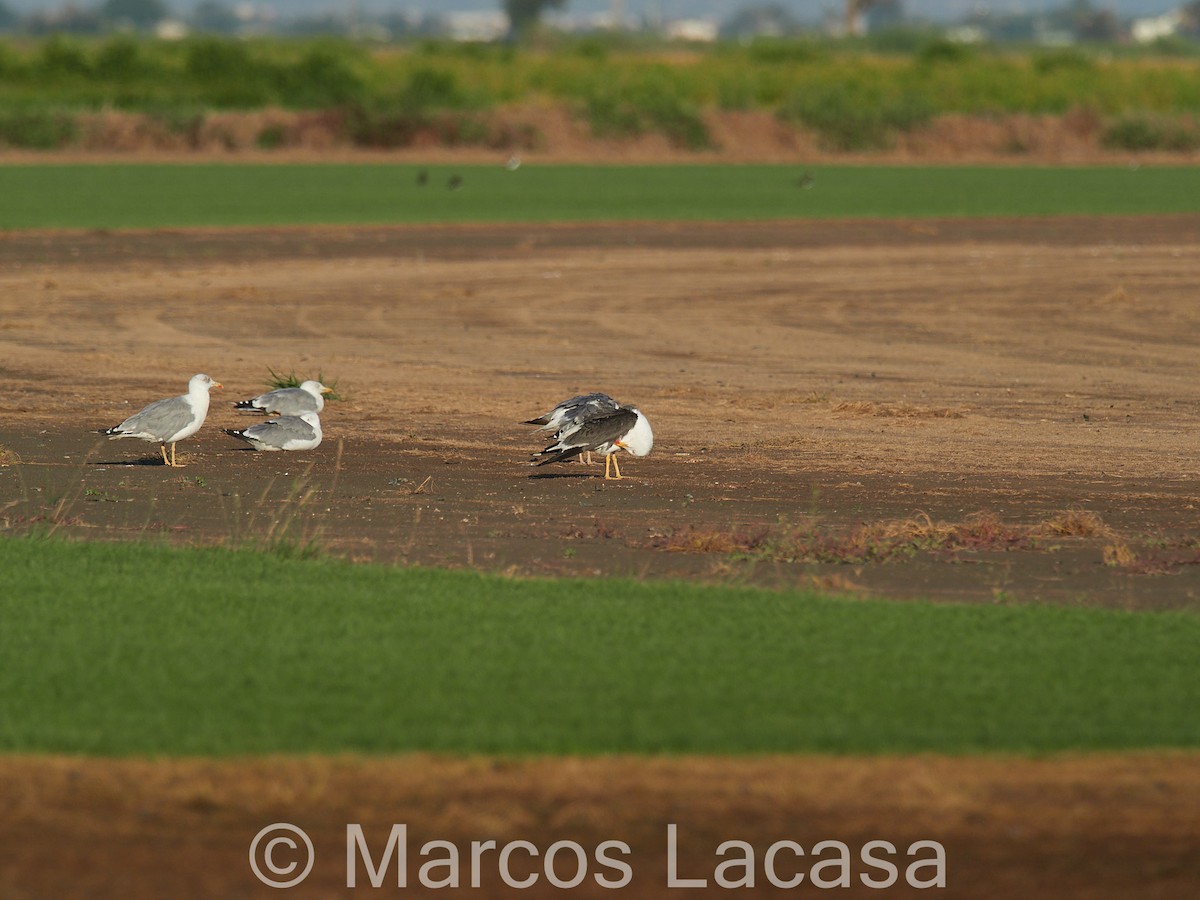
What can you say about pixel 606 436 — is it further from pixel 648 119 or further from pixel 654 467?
pixel 648 119

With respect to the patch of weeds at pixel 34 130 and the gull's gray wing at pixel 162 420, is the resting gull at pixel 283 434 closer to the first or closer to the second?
the gull's gray wing at pixel 162 420

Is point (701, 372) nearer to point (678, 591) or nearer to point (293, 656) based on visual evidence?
point (678, 591)

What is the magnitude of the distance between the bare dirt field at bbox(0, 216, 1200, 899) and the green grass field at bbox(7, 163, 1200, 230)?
7790 mm

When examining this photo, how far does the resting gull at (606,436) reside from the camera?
14.6 meters

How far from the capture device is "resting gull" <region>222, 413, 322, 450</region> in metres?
15.7

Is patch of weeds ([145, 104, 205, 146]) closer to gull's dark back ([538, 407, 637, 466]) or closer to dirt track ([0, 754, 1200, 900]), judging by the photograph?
gull's dark back ([538, 407, 637, 466])

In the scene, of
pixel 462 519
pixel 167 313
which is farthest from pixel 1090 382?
pixel 167 313

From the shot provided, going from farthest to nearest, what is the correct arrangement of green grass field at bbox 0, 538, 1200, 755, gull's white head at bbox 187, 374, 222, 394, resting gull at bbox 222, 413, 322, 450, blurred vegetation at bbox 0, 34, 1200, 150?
blurred vegetation at bbox 0, 34, 1200, 150
resting gull at bbox 222, 413, 322, 450
gull's white head at bbox 187, 374, 222, 394
green grass field at bbox 0, 538, 1200, 755

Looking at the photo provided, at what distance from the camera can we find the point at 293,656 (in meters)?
9.66

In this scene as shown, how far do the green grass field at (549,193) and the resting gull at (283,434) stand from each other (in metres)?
29.7

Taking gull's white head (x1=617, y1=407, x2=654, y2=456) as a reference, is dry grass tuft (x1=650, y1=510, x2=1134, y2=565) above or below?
below

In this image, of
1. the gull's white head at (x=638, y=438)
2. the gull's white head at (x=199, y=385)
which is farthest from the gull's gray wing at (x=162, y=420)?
the gull's white head at (x=638, y=438)

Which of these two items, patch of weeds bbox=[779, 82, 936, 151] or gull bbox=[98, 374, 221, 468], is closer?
gull bbox=[98, 374, 221, 468]

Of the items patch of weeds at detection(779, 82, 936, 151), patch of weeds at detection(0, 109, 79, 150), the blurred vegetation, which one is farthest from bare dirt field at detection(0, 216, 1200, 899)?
patch of weeds at detection(779, 82, 936, 151)
